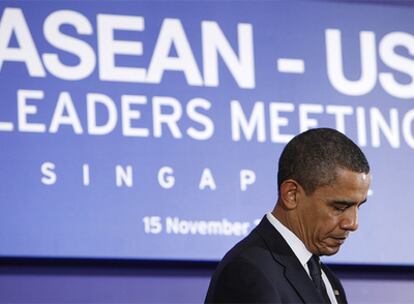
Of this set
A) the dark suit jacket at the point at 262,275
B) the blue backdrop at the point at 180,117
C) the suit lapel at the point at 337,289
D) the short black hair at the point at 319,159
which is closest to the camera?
the dark suit jacket at the point at 262,275

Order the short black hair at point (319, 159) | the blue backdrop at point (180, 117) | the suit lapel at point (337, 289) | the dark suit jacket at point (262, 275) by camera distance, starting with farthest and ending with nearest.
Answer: the blue backdrop at point (180, 117) < the suit lapel at point (337, 289) < the short black hair at point (319, 159) < the dark suit jacket at point (262, 275)

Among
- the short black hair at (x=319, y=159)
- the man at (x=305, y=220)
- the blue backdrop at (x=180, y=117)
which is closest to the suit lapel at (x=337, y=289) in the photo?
the man at (x=305, y=220)

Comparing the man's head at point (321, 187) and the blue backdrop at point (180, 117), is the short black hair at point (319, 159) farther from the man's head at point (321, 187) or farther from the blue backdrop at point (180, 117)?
the blue backdrop at point (180, 117)

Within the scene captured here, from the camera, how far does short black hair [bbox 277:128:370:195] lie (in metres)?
2.50

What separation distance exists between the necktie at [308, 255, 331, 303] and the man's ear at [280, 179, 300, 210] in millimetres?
142

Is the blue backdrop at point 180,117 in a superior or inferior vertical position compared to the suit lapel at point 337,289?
superior

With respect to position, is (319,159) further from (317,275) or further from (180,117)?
(180,117)

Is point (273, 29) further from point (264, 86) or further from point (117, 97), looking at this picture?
point (117, 97)

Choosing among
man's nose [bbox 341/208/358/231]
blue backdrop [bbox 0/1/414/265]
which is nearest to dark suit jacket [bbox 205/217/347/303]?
man's nose [bbox 341/208/358/231]

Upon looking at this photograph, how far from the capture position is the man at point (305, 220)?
2.44 metres

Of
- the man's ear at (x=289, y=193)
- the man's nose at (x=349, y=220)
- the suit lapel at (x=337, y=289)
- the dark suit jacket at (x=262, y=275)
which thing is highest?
the man's ear at (x=289, y=193)

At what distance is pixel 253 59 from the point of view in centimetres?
367

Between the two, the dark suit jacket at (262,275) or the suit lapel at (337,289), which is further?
the suit lapel at (337,289)

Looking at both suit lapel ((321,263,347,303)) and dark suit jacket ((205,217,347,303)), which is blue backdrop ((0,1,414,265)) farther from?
dark suit jacket ((205,217,347,303))
